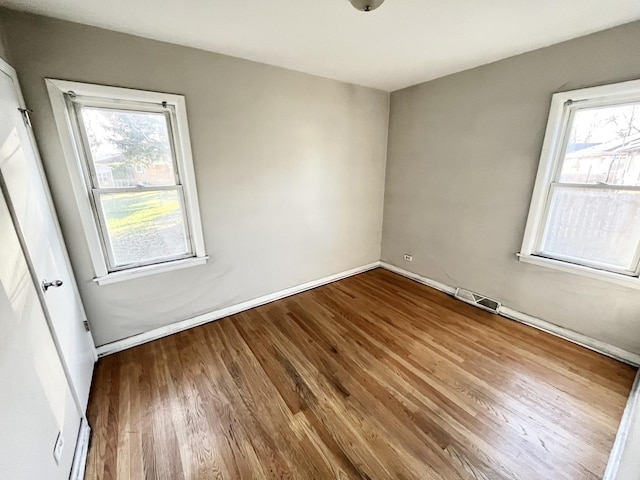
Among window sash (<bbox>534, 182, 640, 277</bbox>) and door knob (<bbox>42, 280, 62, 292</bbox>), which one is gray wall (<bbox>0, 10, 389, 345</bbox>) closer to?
door knob (<bbox>42, 280, 62, 292</bbox>)

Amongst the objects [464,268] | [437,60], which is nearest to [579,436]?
[464,268]

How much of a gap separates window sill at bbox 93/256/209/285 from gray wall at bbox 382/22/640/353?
2.71 meters

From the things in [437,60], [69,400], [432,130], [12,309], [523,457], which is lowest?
[523,457]

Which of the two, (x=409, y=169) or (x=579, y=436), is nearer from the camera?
(x=579, y=436)

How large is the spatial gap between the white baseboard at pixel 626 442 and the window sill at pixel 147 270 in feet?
9.97

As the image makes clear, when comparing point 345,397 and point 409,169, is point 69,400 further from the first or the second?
point 409,169

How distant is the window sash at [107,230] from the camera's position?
6.55 ft

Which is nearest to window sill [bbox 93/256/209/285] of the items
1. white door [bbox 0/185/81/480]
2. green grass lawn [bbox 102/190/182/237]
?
green grass lawn [bbox 102/190/182/237]

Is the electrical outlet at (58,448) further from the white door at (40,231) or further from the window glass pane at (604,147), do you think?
the window glass pane at (604,147)

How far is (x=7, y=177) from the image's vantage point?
1.23 metres

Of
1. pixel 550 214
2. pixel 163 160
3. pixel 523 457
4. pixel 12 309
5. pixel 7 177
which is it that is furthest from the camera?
pixel 550 214

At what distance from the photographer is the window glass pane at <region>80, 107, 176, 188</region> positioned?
1.93 meters

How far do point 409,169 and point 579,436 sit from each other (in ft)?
9.37

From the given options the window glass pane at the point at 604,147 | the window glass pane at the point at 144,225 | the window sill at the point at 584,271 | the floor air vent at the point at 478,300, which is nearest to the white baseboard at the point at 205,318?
the window glass pane at the point at 144,225
